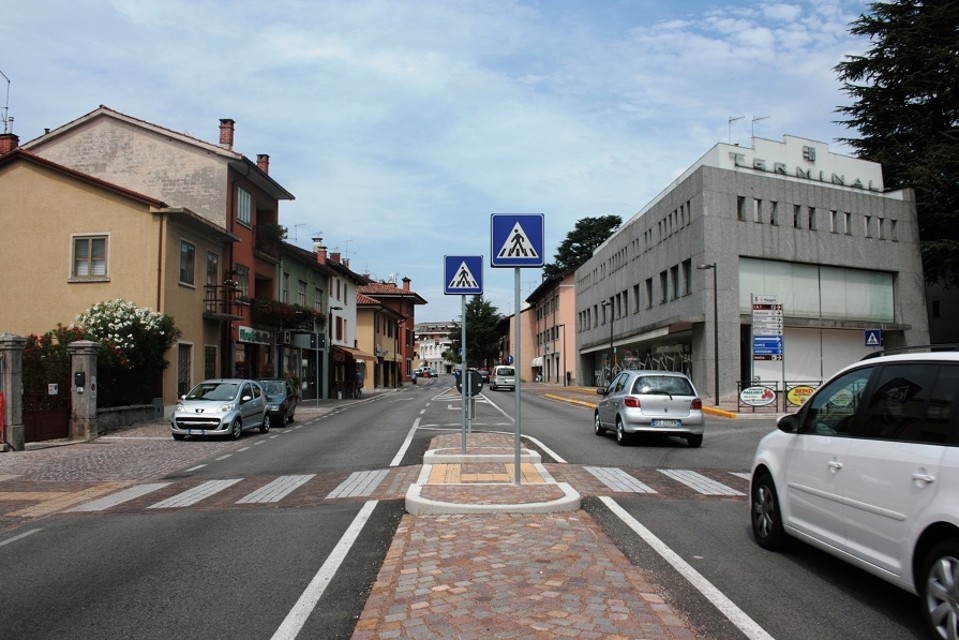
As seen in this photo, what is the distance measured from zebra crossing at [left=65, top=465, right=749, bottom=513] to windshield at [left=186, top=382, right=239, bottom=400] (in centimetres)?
838

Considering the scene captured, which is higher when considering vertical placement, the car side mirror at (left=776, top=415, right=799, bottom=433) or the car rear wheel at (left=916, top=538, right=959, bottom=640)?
the car side mirror at (left=776, top=415, right=799, bottom=433)

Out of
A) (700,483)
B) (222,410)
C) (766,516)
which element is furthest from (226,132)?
(766,516)

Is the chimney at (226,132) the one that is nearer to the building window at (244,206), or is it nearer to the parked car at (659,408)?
the building window at (244,206)

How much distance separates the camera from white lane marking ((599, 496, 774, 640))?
4.40 metres

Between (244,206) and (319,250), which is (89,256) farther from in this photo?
(319,250)

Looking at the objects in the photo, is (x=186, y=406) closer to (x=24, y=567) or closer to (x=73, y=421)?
(x=73, y=421)

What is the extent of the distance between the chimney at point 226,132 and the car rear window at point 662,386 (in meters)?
24.9

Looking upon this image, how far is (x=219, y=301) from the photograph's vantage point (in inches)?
1104

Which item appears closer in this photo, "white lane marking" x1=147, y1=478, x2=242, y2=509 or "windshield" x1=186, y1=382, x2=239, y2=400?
"white lane marking" x1=147, y1=478, x2=242, y2=509

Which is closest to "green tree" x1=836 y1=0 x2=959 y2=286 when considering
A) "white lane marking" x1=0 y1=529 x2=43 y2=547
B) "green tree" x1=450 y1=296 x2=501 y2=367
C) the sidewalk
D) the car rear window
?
the car rear window

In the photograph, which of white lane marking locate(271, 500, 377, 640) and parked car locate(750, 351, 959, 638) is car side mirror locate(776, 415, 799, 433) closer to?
parked car locate(750, 351, 959, 638)

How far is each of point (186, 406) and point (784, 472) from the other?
1598 cm

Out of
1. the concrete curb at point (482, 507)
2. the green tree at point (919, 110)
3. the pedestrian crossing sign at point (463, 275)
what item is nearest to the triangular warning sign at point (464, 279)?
the pedestrian crossing sign at point (463, 275)

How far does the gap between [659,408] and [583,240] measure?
74.2 metres
